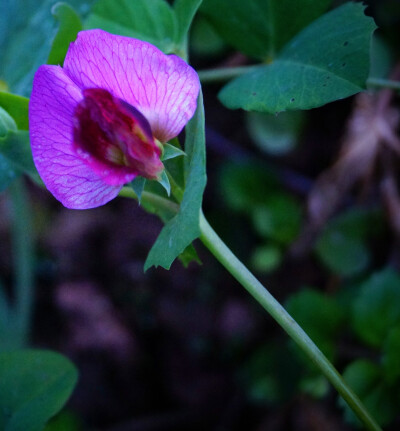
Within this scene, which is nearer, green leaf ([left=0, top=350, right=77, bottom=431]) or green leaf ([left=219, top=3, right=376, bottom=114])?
green leaf ([left=219, top=3, right=376, bottom=114])

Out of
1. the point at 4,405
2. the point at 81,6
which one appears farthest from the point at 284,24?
the point at 4,405

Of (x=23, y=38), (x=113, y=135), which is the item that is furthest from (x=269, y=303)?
(x=23, y=38)

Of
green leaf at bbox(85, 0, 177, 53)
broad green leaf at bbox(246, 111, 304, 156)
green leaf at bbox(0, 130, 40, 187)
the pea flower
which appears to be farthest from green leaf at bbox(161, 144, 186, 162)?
broad green leaf at bbox(246, 111, 304, 156)

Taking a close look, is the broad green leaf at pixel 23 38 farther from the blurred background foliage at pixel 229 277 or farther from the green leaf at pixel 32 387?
the green leaf at pixel 32 387

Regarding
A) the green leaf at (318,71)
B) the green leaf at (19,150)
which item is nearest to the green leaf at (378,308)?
the green leaf at (318,71)

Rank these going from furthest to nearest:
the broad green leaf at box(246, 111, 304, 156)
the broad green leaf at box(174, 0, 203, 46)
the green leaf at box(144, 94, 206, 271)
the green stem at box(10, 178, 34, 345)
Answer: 1. the broad green leaf at box(246, 111, 304, 156)
2. the green stem at box(10, 178, 34, 345)
3. the broad green leaf at box(174, 0, 203, 46)
4. the green leaf at box(144, 94, 206, 271)

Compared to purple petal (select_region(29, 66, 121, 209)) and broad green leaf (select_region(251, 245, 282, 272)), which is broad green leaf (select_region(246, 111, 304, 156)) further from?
purple petal (select_region(29, 66, 121, 209))

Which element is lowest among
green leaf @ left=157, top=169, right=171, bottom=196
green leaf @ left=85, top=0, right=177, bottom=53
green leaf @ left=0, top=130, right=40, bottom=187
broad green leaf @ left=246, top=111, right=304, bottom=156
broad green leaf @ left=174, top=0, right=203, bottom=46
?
broad green leaf @ left=246, top=111, right=304, bottom=156

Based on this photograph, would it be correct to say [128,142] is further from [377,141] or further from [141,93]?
[377,141]
